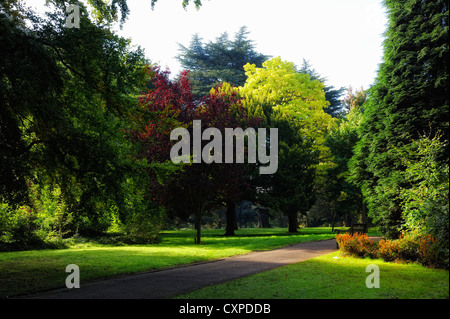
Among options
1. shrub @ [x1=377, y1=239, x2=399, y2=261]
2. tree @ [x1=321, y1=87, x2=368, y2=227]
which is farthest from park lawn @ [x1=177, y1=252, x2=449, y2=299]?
tree @ [x1=321, y1=87, x2=368, y2=227]

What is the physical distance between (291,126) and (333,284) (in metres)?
20.2

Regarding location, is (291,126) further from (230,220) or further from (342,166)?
(230,220)

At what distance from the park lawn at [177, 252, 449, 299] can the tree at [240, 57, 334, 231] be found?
16.1 m

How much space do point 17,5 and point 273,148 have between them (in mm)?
19762

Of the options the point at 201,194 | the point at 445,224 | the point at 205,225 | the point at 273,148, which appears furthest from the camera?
the point at 205,225

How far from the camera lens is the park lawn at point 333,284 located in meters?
6.55

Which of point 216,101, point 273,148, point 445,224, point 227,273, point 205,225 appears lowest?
point 205,225

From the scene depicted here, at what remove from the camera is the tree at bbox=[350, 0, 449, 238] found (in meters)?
11.8

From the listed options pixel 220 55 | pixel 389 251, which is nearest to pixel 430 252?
pixel 389 251

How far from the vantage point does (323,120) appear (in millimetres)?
30656

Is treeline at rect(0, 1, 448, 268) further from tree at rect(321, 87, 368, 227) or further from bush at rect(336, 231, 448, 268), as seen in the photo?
tree at rect(321, 87, 368, 227)
